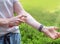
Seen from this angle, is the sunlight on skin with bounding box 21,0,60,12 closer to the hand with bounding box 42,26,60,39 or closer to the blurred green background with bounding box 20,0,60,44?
the blurred green background with bounding box 20,0,60,44

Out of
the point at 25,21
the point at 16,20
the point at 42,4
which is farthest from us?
the point at 42,4

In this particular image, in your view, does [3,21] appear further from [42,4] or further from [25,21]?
[42,4]

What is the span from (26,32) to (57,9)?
1790mm

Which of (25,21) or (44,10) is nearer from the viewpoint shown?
(25,21)

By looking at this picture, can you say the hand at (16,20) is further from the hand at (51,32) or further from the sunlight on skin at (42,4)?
the sunlight on skin at (42,4)

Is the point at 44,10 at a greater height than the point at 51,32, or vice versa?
the point at 44,10

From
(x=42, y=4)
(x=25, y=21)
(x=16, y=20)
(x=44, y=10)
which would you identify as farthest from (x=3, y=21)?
(x=42, y=4)

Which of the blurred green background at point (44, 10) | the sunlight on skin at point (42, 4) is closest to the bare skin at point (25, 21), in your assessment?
the blurred green background at point (44, 10)

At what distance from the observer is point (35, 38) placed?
14.1 feet

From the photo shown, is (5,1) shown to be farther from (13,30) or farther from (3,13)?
(13,30)

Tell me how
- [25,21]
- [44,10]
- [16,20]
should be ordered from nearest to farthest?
[16,20] → [25,21] → [44,10]

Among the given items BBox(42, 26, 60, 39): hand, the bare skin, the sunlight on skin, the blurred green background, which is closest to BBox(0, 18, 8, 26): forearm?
the bare skin

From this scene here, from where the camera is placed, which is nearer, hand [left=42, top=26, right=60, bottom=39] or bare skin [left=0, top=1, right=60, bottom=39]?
bare skin [left=0, top=1, right=60, bottom=39]

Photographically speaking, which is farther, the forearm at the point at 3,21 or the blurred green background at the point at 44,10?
the blurred green background at the point at 44,10
